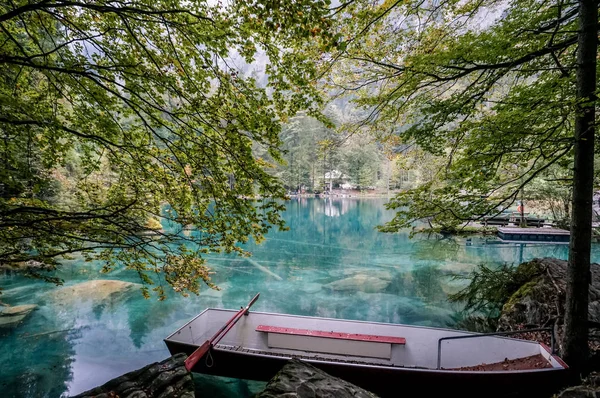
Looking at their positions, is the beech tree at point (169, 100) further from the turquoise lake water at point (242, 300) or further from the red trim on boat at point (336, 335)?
the turquoise lake water at point (242, 300)

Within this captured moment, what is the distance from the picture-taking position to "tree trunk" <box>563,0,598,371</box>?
3303 millimetres

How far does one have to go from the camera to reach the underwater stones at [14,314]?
24.4 feet

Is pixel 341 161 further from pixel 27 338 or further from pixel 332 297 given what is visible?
pixel 27 338

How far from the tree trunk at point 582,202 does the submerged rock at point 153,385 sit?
5.02 m

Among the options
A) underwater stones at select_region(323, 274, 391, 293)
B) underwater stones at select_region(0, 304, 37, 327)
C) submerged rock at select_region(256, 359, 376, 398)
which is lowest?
underwater stones at select_region(0, 304, 37, 327)

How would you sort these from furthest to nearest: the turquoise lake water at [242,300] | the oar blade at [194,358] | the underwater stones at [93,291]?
1. the underwater stones at [93,291]
2. the turquoise lake water at [242,300]
3. the oar blade at [194,358]

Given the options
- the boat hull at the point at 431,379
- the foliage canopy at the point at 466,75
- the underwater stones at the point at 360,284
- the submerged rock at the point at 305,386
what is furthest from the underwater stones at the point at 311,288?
the submerged rock at the point at 305,386

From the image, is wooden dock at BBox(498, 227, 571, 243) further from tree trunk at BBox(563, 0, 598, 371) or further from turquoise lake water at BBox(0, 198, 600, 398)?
tree trunk at BBox(563, 0, 598, 371)

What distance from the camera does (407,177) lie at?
141 feet

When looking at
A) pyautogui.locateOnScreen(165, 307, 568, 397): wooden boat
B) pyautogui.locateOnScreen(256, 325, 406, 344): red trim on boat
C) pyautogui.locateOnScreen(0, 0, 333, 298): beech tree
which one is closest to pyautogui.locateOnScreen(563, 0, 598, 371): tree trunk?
pyautogui.locateOnScreen(165, 307, 568, 397): wooden boat

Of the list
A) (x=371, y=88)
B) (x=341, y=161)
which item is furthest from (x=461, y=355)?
(x=341, y=161)

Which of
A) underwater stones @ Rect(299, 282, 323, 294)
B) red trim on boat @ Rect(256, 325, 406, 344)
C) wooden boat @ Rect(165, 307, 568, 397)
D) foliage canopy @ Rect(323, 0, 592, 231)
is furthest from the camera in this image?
underwater stones @ Rect(299, 282, 323, 294)

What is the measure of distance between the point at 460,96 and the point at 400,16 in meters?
1.50

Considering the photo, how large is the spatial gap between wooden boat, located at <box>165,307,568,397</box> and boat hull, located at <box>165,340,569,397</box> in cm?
1
